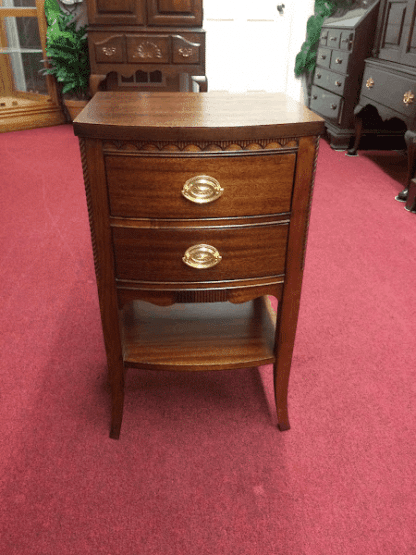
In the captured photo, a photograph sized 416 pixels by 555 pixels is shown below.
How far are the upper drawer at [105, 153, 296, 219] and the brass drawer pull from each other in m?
0.07

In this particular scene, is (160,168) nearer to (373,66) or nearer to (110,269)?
(110,269)

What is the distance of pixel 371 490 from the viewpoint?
3.39 feet

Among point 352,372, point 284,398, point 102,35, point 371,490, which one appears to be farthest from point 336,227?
point 102,35

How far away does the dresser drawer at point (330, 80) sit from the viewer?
3387 millimetres

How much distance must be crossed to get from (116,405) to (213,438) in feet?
0.84

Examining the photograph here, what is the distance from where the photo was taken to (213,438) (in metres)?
1.16

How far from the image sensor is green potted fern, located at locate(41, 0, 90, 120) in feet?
12.3

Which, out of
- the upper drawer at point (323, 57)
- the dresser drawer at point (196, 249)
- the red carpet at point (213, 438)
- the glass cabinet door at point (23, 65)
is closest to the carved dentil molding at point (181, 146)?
the dresser drawer at point (196, 249)

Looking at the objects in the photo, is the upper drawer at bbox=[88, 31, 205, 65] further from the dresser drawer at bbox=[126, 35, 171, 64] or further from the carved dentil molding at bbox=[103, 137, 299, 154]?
the carved dentil molding at bbox=[103, 137, 299, 154]

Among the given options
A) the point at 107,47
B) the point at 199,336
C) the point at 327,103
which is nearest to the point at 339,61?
the point at 327,103

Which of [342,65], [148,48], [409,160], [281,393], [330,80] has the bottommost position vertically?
[281,393]

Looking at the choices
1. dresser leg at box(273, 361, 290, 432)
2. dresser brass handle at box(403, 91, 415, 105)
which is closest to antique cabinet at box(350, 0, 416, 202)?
dresser brass handle at box(403, 91, 415, 105)

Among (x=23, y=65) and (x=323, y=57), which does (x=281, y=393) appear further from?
(x=23, y=65)

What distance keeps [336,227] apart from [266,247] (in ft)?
4.79
